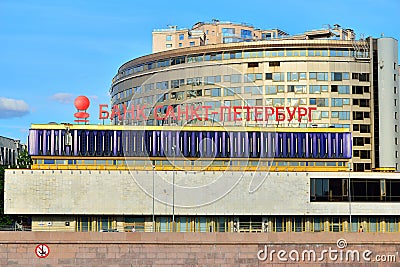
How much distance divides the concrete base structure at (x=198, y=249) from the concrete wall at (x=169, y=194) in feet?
44.5

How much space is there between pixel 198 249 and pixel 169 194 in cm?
1477

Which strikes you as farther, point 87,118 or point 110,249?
point 87,118

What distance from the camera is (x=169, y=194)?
83938 millimetres

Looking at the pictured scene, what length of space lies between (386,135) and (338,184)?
4137cm

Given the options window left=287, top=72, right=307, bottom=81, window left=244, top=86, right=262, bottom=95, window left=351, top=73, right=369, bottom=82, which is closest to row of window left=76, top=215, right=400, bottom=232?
window left=287, top=72, right=307, bottom=81

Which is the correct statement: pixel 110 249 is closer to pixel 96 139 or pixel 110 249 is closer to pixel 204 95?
pixel 96 139

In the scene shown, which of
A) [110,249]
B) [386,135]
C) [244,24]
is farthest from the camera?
[244,24]

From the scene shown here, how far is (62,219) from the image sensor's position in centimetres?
8419

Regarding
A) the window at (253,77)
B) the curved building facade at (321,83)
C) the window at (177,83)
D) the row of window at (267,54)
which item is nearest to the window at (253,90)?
the curved building facade at (321,83)

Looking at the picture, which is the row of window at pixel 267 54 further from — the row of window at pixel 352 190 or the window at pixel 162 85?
the row of window at pixel 352 190

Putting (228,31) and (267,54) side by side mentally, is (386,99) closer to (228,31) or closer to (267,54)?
(267,54)

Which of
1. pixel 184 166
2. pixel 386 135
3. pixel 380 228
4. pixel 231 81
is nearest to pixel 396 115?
pixel 386 135

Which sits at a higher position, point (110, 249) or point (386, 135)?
point (386, 135)

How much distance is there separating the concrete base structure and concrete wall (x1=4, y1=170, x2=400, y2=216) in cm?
1356
